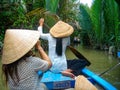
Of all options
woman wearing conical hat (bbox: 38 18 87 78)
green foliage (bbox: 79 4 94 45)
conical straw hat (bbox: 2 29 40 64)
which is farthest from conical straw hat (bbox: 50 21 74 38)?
green foliage (bbox: 79 4 94 45)

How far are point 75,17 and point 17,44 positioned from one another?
2171 cm

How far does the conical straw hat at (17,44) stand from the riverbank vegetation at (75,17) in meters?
11.3

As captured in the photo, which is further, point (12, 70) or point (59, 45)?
point (59, 45)

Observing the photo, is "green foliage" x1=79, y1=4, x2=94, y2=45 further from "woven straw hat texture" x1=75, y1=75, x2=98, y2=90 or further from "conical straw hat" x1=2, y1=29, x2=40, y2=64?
"conical straw hat" x1=2, y1=29, x2=40, y2=64

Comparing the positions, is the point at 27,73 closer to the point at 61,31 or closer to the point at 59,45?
the point at 59,45

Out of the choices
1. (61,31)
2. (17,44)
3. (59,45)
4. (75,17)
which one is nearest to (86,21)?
(75,17)

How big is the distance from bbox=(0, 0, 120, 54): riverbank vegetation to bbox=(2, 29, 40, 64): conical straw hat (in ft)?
37.2

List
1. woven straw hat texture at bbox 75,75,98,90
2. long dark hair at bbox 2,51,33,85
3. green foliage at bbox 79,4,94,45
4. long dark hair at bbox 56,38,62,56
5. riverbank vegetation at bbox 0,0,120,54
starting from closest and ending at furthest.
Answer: long dark hair at bbox 2,51,33,85 → woven straw hat texture at bbox 75,75,98,90 → long dark hair at bbox 56,38,62,56 → riverbank vegetation at bbox 0,0,120,54 → green foliage at bbox 79,4,94,45

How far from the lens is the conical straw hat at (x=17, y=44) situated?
11.5 ft

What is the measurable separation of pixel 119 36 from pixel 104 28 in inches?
157

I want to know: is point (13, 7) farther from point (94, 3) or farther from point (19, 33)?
point (19, 33)

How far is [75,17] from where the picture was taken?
25.1m

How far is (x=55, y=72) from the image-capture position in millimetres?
6867

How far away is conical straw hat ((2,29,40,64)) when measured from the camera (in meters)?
3.49
